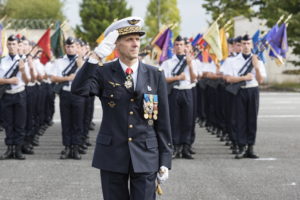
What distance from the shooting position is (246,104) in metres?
10.6

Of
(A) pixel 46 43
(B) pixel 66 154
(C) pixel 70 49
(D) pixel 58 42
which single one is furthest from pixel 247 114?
(A) pixel 46 43

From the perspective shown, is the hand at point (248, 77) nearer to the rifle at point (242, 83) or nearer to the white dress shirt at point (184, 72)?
the rifle at point (242, 83)

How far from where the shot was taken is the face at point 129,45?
468 cm

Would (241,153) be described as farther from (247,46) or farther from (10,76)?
(10,76)

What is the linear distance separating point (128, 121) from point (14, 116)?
612 cm

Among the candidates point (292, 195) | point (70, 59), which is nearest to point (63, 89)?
point (70, 59)

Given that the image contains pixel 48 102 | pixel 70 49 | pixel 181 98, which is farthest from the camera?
pixel 48 102

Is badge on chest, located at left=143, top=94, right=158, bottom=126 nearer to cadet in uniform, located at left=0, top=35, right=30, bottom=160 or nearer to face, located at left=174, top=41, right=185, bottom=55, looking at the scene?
cadet in uniform, located at left=0, top=35, right=30, bottom=160

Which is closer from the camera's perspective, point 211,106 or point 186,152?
point 186,152

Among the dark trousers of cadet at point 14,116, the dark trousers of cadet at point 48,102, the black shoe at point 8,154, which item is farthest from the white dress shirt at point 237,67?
the dark trousers of cadet at point 48,102

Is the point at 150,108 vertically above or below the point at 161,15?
below

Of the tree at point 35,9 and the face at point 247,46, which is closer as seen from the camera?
the face at point 247,46

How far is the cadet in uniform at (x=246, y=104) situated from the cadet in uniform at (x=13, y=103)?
129 inches

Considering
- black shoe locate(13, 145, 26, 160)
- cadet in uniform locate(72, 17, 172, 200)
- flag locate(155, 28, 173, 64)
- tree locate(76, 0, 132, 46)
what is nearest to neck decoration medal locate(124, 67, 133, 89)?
cadet in uniform locate(72, 17, 172, 200)
